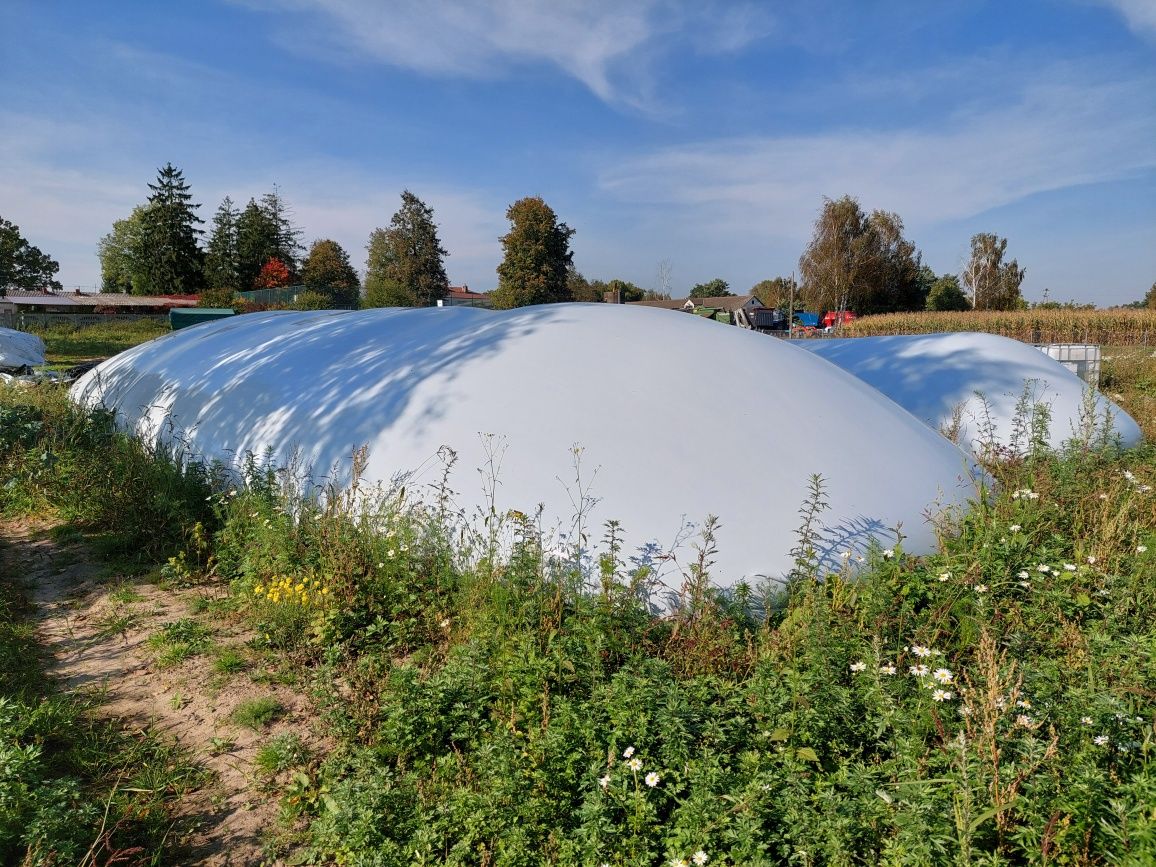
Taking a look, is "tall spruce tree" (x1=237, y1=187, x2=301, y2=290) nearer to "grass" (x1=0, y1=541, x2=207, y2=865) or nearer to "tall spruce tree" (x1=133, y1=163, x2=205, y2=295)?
"tall spruce tree" (x1=133, y1=163, x2=205, y2=295)

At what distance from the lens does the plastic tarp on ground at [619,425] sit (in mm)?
3896

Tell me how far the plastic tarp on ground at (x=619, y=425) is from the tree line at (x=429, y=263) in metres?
36.4

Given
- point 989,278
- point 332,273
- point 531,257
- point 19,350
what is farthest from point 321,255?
point 989,278

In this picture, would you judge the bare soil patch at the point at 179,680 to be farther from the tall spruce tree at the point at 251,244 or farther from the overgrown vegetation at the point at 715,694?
the tall spruce tree at the point at 251,244

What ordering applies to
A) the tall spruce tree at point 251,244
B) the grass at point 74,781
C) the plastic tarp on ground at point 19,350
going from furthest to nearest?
the tall spruce tree at point 251,244, the plastic tarp on ground at point 19,350, the grass at point 74,781

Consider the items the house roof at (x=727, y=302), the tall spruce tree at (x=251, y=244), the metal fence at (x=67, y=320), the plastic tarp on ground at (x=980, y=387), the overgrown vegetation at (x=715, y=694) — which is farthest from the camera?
the house roof at (x=727, y=302)

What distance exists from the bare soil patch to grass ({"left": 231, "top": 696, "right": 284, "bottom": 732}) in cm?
3

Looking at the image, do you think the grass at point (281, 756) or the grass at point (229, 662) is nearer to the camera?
the grass at point (281, 756)

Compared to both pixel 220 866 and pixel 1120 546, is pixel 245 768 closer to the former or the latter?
pixel 220 866

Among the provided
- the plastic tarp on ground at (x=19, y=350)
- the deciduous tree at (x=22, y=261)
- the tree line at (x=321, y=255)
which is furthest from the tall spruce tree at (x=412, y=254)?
the plastic tarp on ground at (x=19, y=350)

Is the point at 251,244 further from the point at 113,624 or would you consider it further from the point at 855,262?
the point at 113,624

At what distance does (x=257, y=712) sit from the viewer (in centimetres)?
327

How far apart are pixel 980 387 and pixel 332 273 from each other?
155 ft

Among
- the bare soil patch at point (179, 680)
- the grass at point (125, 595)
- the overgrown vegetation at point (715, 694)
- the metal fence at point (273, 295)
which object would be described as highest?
the metal fence at point (273, 295)
